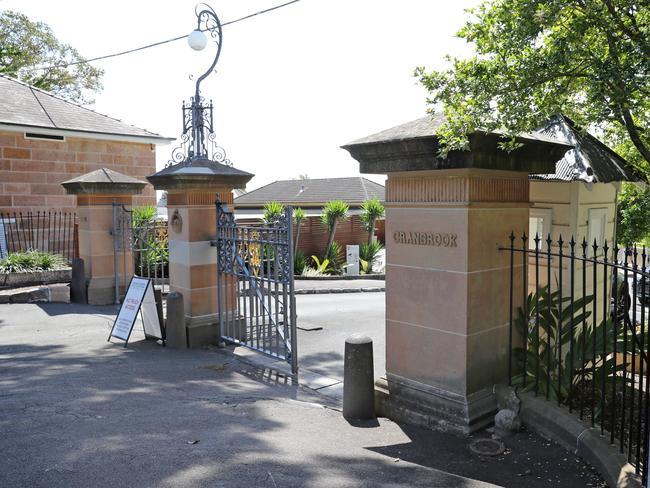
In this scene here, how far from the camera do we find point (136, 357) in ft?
24.1

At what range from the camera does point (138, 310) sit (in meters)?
8.16

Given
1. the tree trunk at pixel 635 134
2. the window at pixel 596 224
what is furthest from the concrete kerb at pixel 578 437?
the tree trunk at pixel 635 134

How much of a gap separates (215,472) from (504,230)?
303 cm

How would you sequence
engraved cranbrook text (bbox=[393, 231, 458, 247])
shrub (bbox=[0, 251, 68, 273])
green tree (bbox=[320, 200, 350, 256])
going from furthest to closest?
green tree (bbox=[320, 200, 350, 256]), shrub (bbox=[0, 251, 68, 273]), engraved cranbrook text (bbox=[393, 231, 458, 247])

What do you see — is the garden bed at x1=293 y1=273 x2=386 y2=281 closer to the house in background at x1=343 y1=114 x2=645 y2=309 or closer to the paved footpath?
the paved footpath

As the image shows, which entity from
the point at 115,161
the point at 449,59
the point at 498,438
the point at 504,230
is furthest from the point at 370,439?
the point at 115,161

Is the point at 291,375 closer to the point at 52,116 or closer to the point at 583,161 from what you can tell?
the point at 583,161

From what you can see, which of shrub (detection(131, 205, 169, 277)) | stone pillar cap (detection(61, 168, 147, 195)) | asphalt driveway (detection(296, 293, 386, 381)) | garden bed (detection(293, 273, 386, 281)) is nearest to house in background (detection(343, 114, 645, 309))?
asphalt driveway (detection(296, 293, 386, 381))

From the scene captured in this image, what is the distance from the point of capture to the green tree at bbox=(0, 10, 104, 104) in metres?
29.5

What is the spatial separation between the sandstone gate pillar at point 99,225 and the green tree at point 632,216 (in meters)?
8.97

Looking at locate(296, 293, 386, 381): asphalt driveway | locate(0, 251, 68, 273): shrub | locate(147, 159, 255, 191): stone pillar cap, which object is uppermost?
locate(147, 159, 255, 191): stone pillar cap

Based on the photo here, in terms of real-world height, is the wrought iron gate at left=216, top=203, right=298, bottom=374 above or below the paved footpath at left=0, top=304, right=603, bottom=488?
above

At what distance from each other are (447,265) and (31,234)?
13.4 metres

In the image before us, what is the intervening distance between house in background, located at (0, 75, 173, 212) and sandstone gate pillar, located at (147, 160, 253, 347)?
9.49 metres
